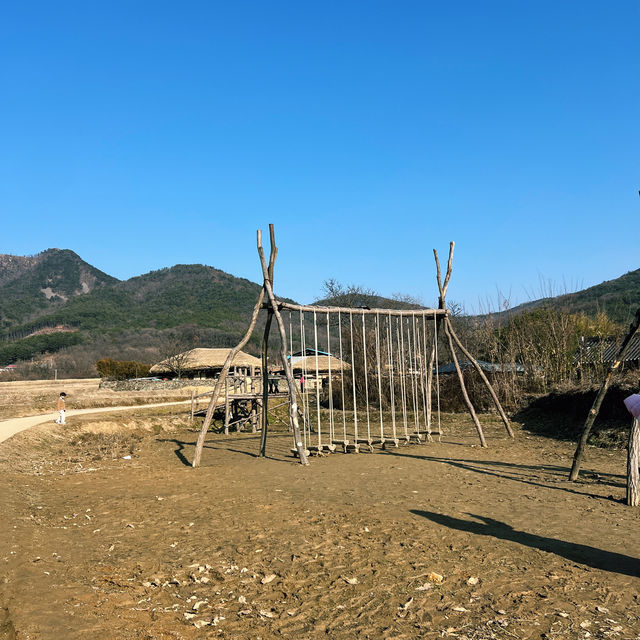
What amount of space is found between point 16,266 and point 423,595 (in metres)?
168

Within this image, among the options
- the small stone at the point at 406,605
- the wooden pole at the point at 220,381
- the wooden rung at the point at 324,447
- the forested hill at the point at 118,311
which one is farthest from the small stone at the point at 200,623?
the forested hill at the point at 118,311

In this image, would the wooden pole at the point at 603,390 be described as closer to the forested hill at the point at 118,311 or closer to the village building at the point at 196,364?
the village building at the point at 196,364

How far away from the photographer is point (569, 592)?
4.19 m

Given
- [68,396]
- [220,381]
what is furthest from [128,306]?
[220,381]

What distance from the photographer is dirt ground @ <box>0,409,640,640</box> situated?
12.5ft

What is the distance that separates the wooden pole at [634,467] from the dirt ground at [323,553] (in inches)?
10.4

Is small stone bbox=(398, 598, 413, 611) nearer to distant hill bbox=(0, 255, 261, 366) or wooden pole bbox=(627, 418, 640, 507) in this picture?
wooden pole bbox=(627, 418, 640, 507)

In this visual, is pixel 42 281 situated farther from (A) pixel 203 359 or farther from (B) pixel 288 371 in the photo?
(B) pixel 288 371

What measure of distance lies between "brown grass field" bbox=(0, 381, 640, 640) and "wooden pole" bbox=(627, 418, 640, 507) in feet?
1.13

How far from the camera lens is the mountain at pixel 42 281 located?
111 meters

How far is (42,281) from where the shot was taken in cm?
13212

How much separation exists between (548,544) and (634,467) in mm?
2205

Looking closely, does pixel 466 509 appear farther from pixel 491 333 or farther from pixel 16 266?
pixel 16 266

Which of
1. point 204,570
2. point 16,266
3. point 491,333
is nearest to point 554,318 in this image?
point 491,333
